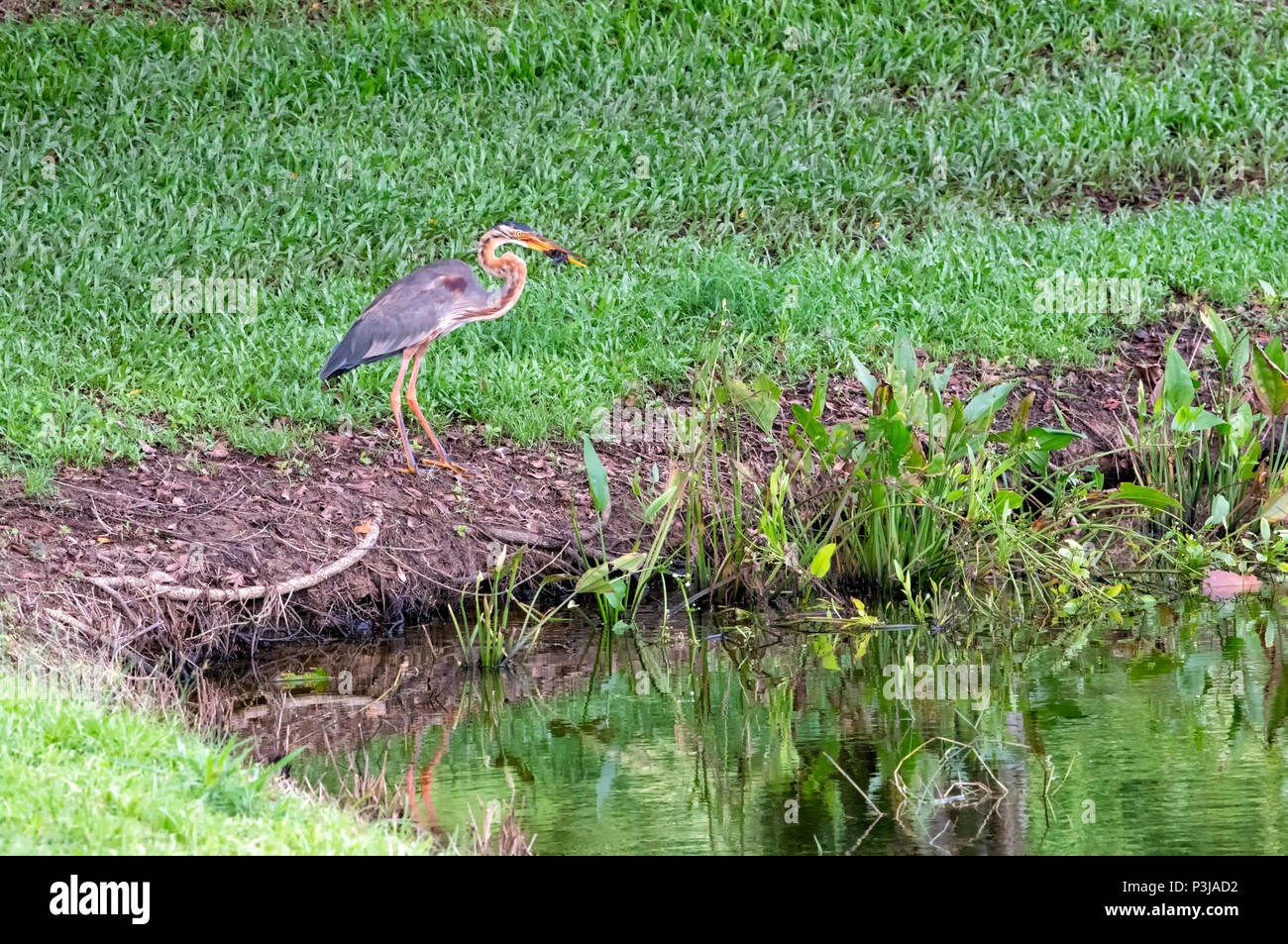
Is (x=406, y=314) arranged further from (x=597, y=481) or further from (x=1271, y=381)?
(x=1271, y=381)

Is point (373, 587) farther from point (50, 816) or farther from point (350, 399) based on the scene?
point (50, 816)

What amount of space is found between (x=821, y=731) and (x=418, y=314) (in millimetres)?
3129

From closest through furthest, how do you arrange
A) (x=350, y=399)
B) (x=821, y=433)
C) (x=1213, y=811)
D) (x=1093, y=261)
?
(x=1213, y=811)
(x=821, y=433)
(x=350, y=399)
(x=1093, y=261)

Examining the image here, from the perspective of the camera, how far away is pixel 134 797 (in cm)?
397

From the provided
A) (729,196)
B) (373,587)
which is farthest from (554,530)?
(729,196)

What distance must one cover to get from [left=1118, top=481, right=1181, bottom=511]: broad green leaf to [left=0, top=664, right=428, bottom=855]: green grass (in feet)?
12.9

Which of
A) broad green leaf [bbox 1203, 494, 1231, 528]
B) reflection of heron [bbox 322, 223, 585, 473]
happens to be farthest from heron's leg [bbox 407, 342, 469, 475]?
broad green leaf [bbox 1203, 494, 1231, 528]

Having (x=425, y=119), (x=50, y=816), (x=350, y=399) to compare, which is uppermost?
(x=425, y=119)

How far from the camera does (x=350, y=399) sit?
845cm

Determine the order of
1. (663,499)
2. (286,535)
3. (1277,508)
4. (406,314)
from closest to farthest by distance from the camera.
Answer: (663,499), (286,535), (1277,508), (406,314)

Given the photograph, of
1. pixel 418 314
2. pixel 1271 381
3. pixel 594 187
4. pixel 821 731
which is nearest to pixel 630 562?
pixel 821 731

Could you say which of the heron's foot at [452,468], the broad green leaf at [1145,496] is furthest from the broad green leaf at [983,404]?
the heron's foot at [452,468]

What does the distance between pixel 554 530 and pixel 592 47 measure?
6561mm

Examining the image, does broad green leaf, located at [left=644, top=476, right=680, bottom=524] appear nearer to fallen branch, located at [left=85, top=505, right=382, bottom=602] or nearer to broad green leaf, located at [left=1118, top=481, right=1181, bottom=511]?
fallen branch, located at [left=85, top=505, right=382, bottom=602]
